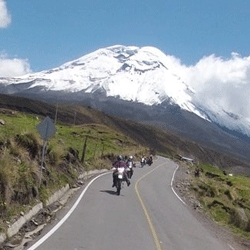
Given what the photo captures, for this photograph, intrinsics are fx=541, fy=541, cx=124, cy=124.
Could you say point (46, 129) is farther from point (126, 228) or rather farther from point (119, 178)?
point (119, 178)

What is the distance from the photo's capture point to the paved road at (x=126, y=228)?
12789mm

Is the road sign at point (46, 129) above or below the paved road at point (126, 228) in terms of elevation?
above

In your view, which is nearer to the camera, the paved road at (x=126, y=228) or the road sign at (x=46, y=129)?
the paved road at (x=126, y=228)

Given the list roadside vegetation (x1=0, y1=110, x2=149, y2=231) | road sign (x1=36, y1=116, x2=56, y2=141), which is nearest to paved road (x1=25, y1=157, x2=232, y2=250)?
roadside vegetation (x1=0, y1=110, x2=149, y2=231)

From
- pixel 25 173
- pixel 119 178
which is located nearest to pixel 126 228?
pixel 25 173

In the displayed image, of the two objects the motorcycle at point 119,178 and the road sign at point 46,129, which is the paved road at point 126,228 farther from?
the road sign at point 46,129

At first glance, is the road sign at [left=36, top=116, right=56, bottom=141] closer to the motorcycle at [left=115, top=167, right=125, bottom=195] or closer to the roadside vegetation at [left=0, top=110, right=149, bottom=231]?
the roadside vegetation at [left=0, top=110, right=149, bottom=231]

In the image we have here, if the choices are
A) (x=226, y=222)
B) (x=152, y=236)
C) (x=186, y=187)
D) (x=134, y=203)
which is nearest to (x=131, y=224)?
(x=152, y=236)

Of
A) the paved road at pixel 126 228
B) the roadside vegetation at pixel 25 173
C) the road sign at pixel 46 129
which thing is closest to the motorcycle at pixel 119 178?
the paved road at pixel 126 228

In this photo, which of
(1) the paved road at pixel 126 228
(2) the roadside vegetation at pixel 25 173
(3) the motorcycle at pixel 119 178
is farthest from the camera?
(3) the motorcycle at pixel 119 178

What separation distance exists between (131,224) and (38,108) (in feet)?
543

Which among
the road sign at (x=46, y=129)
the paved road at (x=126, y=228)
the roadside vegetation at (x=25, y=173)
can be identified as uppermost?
the road sign at (x=46, y=129)

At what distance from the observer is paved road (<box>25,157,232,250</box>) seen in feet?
42.0

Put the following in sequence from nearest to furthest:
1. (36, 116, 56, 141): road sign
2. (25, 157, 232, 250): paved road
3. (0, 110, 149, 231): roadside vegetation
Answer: (25, 157, 232, 250): paved road → (0, 110, 149, 231): roadside vegetation → (36, 116, 56, 141): road sign
